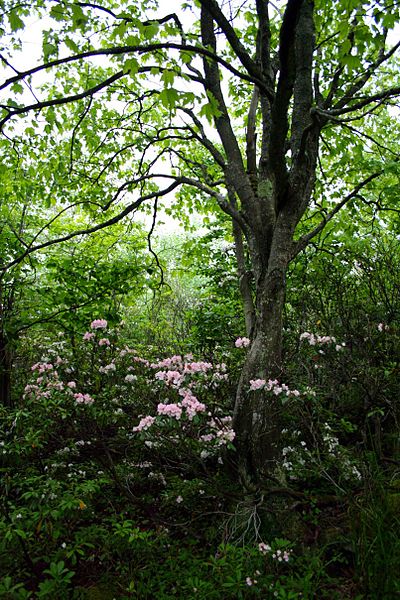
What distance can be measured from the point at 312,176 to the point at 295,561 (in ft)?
11.5

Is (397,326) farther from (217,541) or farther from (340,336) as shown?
(217,541)

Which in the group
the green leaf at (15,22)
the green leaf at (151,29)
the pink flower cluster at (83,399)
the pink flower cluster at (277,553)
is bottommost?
the pink flower cluster at (277,553)

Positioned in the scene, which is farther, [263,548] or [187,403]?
[187,403]

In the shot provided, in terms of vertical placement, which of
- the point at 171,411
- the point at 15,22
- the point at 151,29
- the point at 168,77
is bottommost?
the point at 171,411

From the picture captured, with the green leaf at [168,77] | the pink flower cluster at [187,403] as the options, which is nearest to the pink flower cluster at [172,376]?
the pink flower cluster at [187,403]

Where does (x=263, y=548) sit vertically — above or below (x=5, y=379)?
below

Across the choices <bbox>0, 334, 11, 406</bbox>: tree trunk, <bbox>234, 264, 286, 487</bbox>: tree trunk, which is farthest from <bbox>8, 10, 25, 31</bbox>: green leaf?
<bbox>0, 334, 11, 406</bbox>: tree trunk

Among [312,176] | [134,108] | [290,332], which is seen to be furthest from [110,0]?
[290,332]

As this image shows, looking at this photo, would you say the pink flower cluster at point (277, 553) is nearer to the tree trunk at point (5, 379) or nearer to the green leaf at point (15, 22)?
the tree trunk at point (5, 379)

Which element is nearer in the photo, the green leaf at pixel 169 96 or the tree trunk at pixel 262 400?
the green leaf at pixel 169 96

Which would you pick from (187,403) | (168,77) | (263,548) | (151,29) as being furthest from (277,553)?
(151,29)

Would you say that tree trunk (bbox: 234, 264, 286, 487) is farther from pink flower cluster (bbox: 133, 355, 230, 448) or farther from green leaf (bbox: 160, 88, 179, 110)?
green leaf (bbox: 160, 88, 179, 110)

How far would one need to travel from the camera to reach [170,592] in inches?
108

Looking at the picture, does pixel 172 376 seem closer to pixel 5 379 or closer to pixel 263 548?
pixel 263 548
